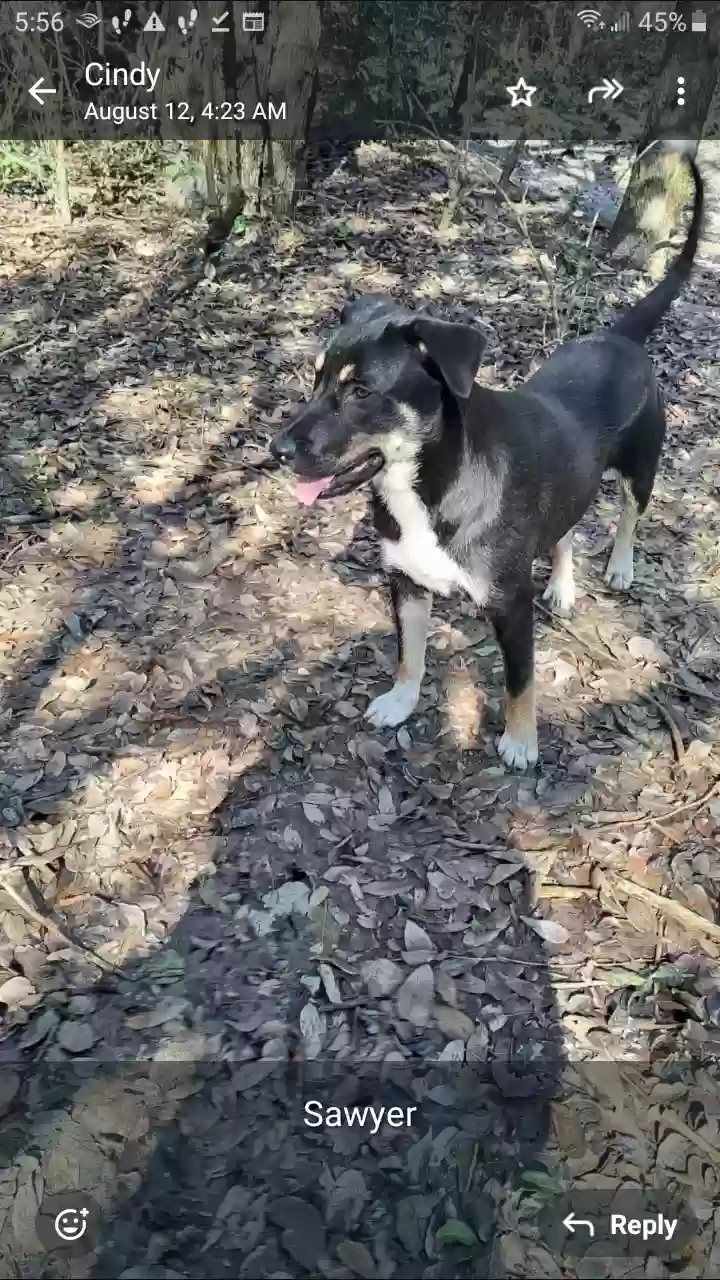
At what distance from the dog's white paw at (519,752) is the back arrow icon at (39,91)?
7202 millimetres

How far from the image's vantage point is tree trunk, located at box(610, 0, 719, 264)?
763 cm

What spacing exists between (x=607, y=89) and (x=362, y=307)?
7.48 meters

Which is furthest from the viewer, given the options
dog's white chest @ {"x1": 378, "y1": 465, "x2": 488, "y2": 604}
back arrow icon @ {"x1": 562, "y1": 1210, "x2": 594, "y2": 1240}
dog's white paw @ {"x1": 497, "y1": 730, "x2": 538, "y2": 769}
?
dog's white paw @ {"x1": 497, "y1": 730, "x2": 538, "y2": 769}

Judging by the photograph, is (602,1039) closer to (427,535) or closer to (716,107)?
(427,535)

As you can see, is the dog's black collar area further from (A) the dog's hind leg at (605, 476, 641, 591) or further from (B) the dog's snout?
(A) the dog's hind leg at (605, 476, 641, 591)

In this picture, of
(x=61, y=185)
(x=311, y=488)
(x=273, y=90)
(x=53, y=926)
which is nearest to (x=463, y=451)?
(x=311, y=488)

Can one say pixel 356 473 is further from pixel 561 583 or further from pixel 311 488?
pixel 561 583

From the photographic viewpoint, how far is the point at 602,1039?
3.12 metres

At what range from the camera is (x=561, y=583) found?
4.98 m

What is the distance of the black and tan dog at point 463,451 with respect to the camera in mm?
3332

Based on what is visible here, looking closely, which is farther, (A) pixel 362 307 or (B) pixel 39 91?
(B) pixel 39 91

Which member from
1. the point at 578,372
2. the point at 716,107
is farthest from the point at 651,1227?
the point at 716,107

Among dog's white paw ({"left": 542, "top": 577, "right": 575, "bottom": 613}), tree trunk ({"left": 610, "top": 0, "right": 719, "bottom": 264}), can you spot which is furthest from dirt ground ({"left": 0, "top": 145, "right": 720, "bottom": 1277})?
tree trunk ({"left": 610, "top": 0, "right": 719, "bottom": 264})

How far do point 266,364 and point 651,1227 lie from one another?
610 centimetres
